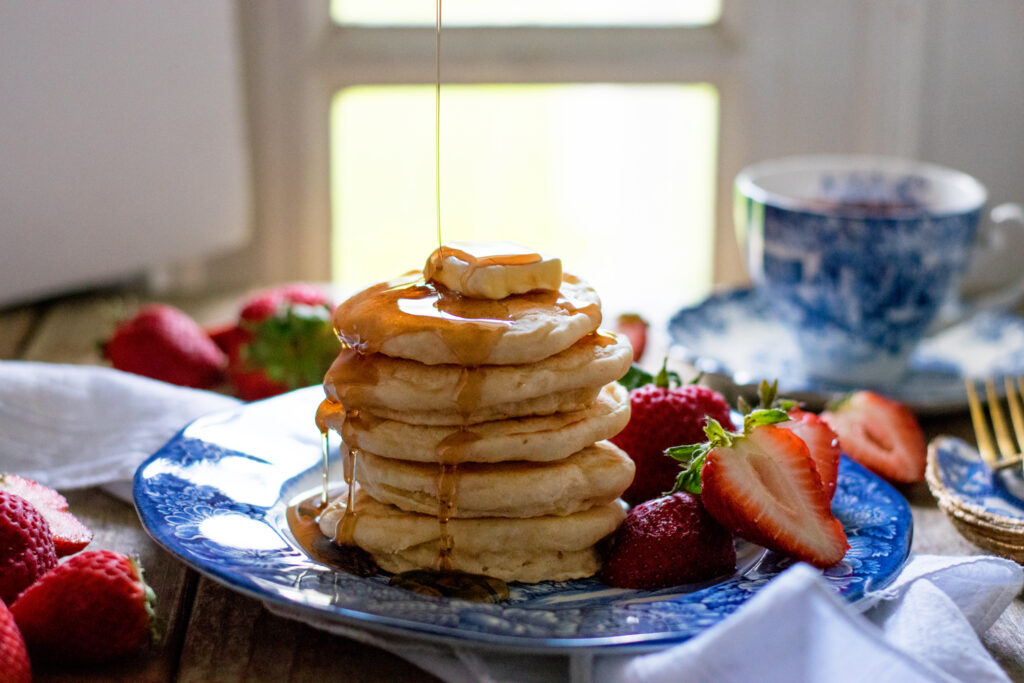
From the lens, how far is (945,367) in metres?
1.59

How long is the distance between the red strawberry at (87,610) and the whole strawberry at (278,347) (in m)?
0.71

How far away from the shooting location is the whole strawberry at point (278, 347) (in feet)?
5.01

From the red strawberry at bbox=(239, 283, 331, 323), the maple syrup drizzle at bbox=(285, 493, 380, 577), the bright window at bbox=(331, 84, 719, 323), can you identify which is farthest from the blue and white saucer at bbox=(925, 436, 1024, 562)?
the bright window at bbox=(331, 84, 719, 323)

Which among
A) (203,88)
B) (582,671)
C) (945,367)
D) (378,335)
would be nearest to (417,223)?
(203,88)

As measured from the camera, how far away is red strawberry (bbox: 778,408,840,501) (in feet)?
3.28

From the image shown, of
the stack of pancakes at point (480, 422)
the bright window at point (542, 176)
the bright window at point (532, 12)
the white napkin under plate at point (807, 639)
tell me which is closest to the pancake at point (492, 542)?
the stack of pancakes at point (480, 422)

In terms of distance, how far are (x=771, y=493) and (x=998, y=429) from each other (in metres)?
0.50

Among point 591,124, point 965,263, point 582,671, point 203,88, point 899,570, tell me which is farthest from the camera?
point 591,124

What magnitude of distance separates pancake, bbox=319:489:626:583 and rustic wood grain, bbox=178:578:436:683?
0.31 ft

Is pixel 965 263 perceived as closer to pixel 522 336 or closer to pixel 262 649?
pixel 522 336

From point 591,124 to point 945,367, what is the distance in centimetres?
97

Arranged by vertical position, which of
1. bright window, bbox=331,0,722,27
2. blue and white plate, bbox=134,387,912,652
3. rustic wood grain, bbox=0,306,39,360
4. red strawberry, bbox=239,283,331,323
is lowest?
rustic wood grain, bbox=0,306,39,360

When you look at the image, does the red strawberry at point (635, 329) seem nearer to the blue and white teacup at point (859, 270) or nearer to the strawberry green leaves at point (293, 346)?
the blue and white teacup at point (859, 270)

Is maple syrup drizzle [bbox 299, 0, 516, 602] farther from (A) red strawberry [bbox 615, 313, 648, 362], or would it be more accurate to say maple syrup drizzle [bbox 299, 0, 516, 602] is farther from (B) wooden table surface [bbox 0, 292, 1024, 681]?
(A) red strawberry [bbox 615, 313, 648, 362]
